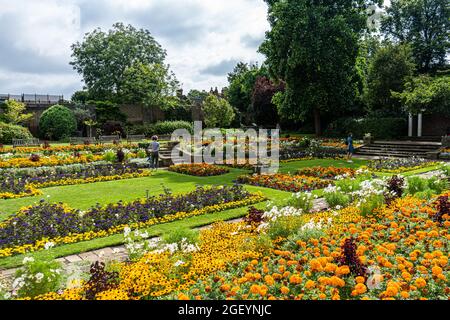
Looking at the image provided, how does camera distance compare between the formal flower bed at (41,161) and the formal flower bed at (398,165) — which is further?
the formal flower bed at (41,161)

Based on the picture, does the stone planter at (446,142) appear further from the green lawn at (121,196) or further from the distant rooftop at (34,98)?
the distant rooftop at (34,98)

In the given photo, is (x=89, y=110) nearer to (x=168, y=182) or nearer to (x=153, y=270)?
(x=168, y=182)

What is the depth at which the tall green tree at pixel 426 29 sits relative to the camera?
3077 cm

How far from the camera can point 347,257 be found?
3.71m

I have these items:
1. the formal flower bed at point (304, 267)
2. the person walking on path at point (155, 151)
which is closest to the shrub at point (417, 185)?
the formal flower bed at point (304, 267)

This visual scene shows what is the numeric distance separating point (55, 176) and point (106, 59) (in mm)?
32052

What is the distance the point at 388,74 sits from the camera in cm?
2534

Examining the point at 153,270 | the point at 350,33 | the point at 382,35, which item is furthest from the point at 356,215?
the point at 382,35

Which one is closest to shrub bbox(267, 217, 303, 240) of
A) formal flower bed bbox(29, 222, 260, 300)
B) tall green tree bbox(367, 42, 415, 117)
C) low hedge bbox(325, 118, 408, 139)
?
formal flower bed bbox(29, 222, 260, 300)

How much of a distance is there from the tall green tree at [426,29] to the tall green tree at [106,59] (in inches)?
1075

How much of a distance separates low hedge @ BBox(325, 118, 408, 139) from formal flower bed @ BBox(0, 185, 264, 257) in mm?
18195

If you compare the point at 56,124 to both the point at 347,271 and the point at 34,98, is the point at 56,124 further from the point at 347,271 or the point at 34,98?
the point at 347,271

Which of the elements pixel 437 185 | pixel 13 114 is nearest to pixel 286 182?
pixel 437 185

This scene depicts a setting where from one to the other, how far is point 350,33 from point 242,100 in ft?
72.0
